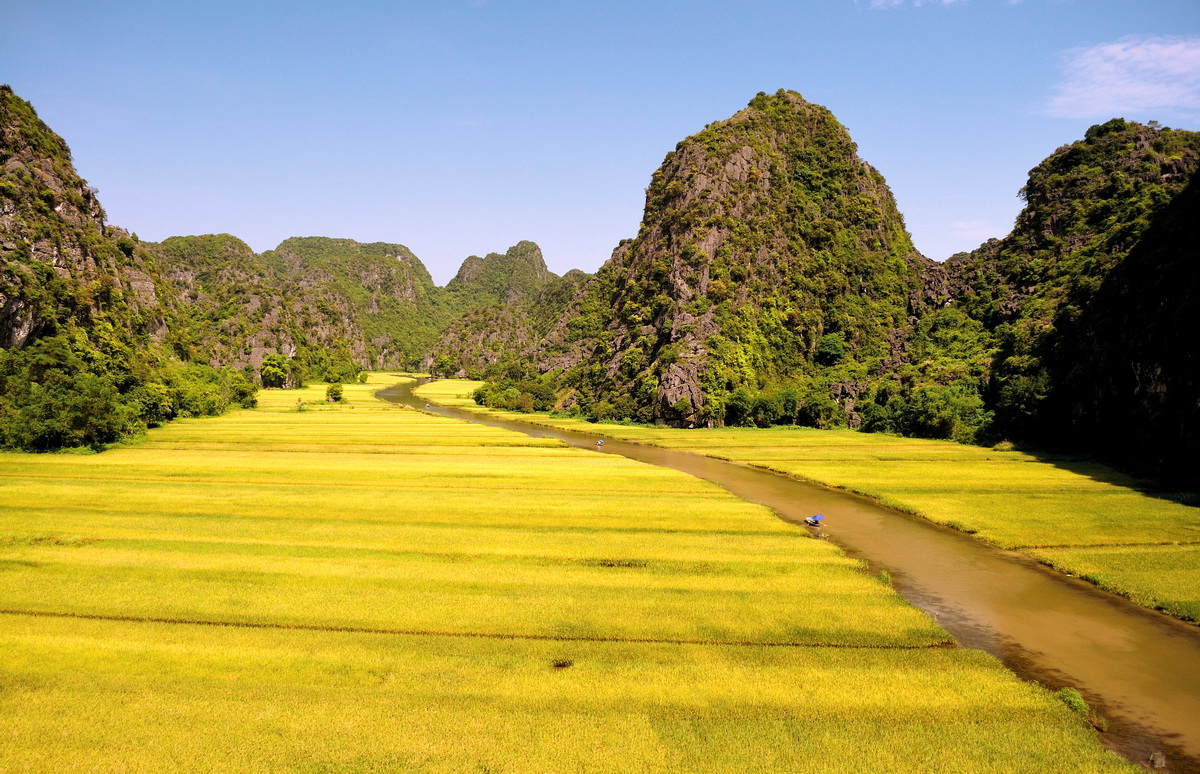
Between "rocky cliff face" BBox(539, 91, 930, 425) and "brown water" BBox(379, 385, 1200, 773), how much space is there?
216 feet

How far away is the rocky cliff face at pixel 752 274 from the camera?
107m

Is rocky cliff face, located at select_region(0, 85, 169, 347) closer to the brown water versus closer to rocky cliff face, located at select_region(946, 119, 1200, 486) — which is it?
the brown water

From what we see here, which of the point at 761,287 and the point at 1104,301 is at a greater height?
the point at 761,287

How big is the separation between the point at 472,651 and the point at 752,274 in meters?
118

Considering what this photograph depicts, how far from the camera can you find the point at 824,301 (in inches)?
5084

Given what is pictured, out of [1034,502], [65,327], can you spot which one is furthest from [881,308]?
[65,327]

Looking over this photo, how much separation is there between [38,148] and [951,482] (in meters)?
136

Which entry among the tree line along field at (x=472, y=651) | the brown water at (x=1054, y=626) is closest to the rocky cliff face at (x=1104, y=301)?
the brown water at (x=1054, y=626)

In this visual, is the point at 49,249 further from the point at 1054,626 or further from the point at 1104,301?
the point at 1104,301

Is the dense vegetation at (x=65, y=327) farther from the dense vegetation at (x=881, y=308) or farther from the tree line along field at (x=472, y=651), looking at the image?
the dense vegetation at (x=881, y=308)

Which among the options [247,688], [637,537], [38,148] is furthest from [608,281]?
[247,688]

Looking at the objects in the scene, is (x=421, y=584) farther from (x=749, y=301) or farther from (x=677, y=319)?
(x=749, y=301)

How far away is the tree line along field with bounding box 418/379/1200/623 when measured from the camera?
23.9 m

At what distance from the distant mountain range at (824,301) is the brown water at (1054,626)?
29263 mm
